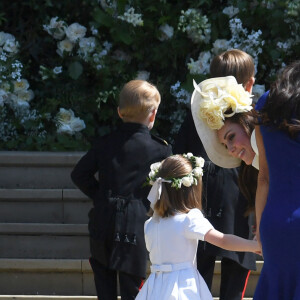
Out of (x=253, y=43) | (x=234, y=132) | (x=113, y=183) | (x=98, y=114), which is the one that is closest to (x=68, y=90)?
(x=98, y=114)

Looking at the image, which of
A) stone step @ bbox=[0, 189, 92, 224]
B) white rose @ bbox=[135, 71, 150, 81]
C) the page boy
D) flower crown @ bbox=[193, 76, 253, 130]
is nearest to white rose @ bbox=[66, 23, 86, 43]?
white rose @ bbox=[135, 71, 150, 81]

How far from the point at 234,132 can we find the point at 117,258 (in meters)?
1.57

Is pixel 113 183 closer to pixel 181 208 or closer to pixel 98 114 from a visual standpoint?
pixel 181 208

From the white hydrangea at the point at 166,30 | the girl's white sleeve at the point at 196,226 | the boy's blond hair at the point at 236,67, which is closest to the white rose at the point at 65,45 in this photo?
the white hydrangea at the point at 166,30

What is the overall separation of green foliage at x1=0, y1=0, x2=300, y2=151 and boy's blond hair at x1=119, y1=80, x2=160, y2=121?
1776mm

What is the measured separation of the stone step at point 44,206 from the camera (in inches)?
233

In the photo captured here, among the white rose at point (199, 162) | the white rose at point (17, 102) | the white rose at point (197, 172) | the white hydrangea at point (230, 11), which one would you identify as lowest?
the white rose at point (17, 102)

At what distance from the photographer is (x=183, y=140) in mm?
4672

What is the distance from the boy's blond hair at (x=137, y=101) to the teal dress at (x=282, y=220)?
1.84m

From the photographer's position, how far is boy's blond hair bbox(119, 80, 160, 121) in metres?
4.70

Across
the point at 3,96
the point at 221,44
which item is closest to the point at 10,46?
the point at 3,96

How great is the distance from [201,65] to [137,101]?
1.96 meters

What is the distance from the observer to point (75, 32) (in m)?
6.86

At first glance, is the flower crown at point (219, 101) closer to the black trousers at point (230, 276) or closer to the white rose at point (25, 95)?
the black trousers at point (230, 276)
